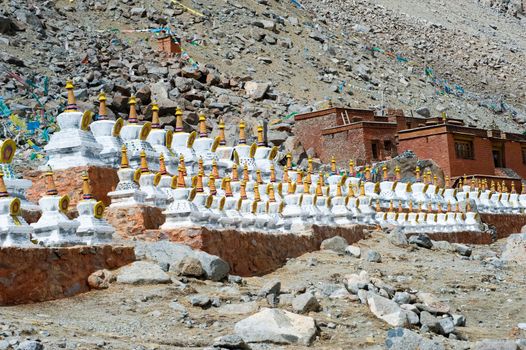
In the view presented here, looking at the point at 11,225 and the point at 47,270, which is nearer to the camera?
the point at 11,225

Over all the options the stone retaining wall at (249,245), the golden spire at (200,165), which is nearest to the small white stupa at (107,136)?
the golden spire at (200,165)

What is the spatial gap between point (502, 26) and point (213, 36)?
176 feet

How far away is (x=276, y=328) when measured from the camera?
993 cm

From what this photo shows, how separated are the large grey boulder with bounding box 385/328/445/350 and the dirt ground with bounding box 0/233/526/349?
9.1 inches

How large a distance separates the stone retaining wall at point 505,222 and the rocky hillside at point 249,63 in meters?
10.0

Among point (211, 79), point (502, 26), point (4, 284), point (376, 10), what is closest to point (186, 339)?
point (4, 284)

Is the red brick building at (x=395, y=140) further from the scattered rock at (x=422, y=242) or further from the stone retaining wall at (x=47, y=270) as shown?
the stone retaining wall at (x=47, y=270)

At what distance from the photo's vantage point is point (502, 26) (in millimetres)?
98688

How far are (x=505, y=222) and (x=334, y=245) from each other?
16817 mm

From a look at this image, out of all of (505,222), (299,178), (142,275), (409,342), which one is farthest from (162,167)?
Result: (505,222)

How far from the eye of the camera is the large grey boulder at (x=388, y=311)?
444 inches

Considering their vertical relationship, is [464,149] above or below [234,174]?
above

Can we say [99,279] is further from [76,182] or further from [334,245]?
[334,245]

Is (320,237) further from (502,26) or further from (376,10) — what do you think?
(502,26)
